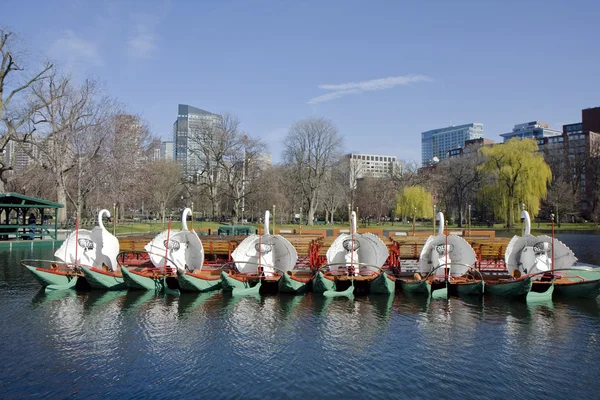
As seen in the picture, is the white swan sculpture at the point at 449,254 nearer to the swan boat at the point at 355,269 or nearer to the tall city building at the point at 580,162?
the swan boat at the point at 355,269

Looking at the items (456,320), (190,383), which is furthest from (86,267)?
(456,320)

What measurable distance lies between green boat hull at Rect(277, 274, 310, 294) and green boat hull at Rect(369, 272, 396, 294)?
3.27 meters

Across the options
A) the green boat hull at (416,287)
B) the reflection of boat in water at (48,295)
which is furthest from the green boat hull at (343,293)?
the reflection of boat in water at (48,295)

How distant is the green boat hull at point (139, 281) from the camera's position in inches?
886

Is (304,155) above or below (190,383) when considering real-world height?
above

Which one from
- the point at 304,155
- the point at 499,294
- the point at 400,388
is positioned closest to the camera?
the point at 400,388

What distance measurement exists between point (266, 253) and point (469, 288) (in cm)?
1032

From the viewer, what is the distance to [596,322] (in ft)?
59.4

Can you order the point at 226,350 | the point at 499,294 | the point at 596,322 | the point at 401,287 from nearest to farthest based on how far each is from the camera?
1. the point at 226,350
2. the point at 596,322
3. the point at 499,294
4. the point at 401,287

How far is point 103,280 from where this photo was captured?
23078 mm

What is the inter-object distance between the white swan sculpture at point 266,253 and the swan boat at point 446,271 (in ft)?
19.7

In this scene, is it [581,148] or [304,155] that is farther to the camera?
[581,148]

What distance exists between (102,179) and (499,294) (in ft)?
155

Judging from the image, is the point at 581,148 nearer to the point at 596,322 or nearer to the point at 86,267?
the point at 596,322
